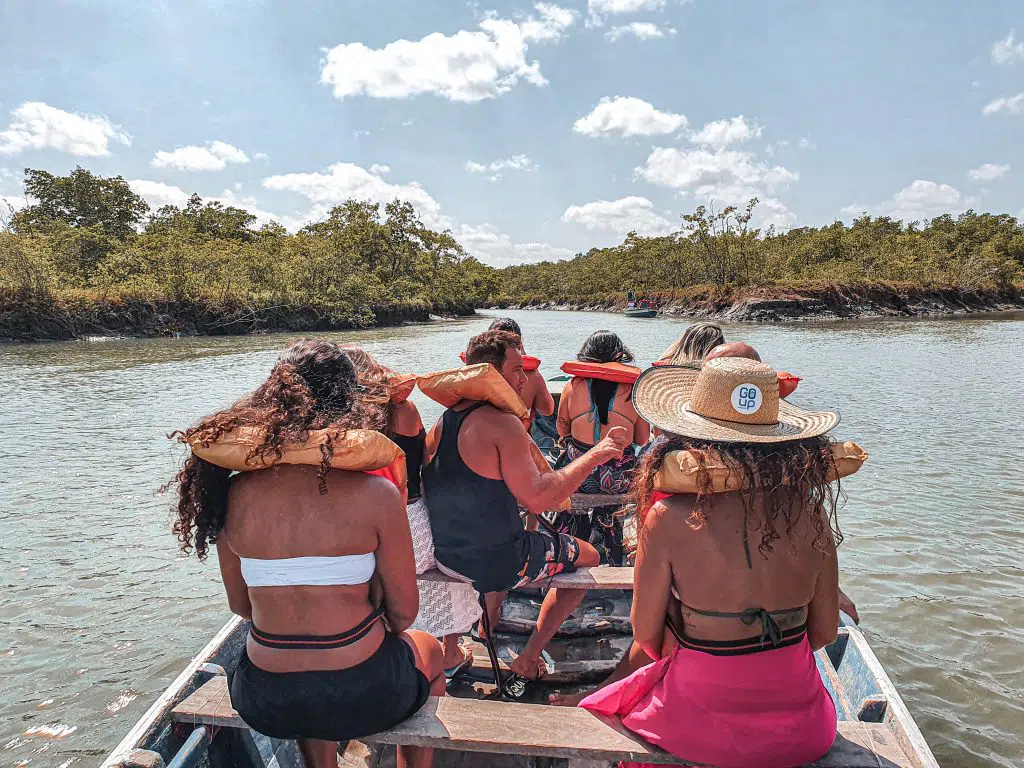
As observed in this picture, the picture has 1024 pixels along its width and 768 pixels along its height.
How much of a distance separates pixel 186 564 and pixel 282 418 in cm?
415

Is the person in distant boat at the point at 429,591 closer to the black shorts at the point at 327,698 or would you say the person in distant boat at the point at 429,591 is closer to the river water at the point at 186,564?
the black shorts at the point at 327,698

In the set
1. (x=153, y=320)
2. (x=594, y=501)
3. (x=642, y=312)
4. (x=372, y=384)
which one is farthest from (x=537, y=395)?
(x=642, y=312)

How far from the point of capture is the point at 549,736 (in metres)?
1.65

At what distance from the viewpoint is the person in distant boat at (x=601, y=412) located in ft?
12.2

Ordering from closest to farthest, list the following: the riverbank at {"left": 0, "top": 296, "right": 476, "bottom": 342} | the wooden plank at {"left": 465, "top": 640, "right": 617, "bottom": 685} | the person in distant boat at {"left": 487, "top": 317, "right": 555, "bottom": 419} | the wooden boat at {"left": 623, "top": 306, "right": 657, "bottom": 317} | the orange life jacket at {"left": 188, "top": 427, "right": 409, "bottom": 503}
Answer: the orange life jacket at {"left": 188, "top": 427, "right": 409, "bottom": 503} < the wooden plank at {"left": 465, "top": 640, "right": 617, "bottom": 685} < the person in distant boat at {"left": 487, "top": 317, "right": 555, "bottom": 419} < the riverbank at {"left": 0, "top": 296, "right": 476, "bottom": 342} < the wooden boat at {"left": 623, "top": 306, "right": 657, "bottom": 317}

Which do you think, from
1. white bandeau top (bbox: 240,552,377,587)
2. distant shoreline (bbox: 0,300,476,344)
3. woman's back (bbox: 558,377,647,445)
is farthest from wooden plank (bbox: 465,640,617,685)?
distant shoreline (bbox: 0,300,476,344)

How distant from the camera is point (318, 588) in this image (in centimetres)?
152

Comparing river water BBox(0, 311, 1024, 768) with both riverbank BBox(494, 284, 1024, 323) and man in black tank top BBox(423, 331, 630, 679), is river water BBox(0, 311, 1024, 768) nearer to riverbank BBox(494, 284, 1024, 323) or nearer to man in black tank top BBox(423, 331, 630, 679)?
man in black tank top BBox(423, 331, 630, 679)

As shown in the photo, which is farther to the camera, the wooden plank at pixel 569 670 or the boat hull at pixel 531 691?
the wooden plank at pixel 569 670

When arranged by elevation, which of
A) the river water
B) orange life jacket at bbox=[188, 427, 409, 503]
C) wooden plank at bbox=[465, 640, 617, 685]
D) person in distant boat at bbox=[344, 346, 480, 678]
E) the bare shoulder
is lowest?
the river water

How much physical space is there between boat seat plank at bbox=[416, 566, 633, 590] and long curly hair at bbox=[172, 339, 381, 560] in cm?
105

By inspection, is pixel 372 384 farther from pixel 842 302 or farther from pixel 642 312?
pixel 642 312

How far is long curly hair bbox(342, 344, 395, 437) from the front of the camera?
1.74 metres

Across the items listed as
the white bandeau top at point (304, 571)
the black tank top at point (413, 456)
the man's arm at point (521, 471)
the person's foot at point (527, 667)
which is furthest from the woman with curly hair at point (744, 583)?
the black tank top at point (413, 456)
